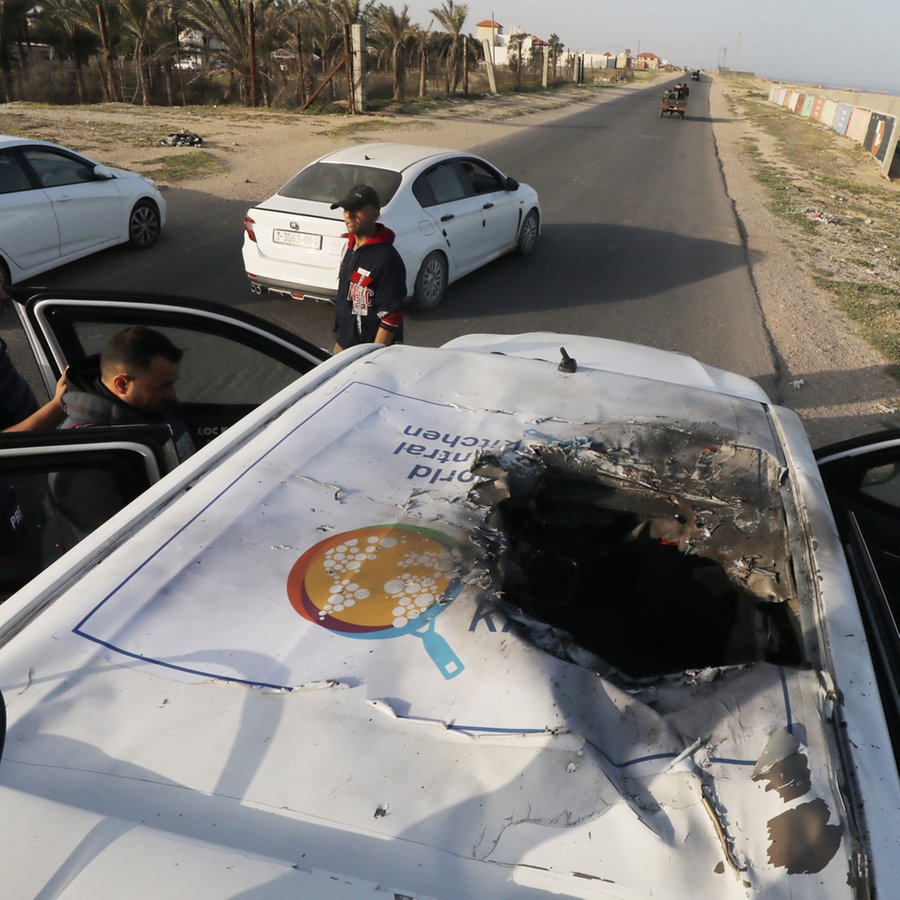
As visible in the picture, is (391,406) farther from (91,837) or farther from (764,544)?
(91,837)

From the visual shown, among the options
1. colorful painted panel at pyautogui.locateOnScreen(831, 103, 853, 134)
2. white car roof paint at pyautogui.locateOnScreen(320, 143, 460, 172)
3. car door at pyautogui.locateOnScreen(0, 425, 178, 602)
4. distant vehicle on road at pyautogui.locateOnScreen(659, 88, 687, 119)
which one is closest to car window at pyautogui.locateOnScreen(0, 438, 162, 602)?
car door at pyautogui.locateOnScreen(0, 425, 178, 602)

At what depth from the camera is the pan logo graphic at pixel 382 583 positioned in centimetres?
167

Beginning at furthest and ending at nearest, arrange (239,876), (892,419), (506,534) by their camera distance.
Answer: (892,419), (506,534), (239,876)

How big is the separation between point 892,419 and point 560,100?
41.2m

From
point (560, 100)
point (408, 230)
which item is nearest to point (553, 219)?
point (408, 230)

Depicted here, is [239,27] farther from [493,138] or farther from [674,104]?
[674,104]

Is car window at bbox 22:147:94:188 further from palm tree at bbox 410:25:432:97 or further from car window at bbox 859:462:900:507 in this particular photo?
palm tree at bbox 410:25:432:97

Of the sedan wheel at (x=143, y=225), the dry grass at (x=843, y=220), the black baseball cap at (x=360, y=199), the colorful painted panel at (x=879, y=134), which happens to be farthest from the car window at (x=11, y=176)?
the colorful painted panel at (x=879, y=134)

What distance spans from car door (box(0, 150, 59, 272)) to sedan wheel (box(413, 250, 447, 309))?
13.1ft

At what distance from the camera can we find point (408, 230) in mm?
7781

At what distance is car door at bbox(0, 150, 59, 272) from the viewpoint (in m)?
7.57

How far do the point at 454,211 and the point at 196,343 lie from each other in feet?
18.6

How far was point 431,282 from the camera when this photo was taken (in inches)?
322

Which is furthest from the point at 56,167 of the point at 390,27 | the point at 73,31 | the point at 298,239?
the point at 390,27
